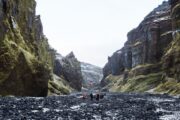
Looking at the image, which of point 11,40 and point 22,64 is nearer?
point 22,64

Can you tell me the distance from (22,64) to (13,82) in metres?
7.70

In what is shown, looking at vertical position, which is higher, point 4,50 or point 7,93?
point 4,50

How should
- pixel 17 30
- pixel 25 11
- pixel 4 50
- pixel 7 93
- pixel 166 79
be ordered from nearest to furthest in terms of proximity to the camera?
pixel 7 93 < pixel 4 50 < pixel 17 30 < pixel 25 11 < pixel 166 79

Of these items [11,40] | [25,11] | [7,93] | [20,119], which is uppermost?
[25,11]

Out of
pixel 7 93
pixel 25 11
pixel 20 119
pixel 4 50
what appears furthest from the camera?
pixel 25 11

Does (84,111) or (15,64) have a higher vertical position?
(15,64)

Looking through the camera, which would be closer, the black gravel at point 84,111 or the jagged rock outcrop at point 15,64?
the black gravel at point 84,111

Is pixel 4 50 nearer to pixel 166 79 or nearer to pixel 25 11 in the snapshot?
pixel 25 11

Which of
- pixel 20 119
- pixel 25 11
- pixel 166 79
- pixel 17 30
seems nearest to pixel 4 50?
pixel 17 30

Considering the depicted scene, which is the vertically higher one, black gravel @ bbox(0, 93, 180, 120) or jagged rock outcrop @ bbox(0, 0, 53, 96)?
jagged rock outcrop @ bbox(0, 0, 53, 96)

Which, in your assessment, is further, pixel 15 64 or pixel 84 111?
pixel 15 64

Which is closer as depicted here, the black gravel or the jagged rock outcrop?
the black gravel

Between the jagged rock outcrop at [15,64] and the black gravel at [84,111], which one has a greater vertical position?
the jagged rock outcrop at [15,64]

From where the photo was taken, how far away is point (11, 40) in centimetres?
11475
